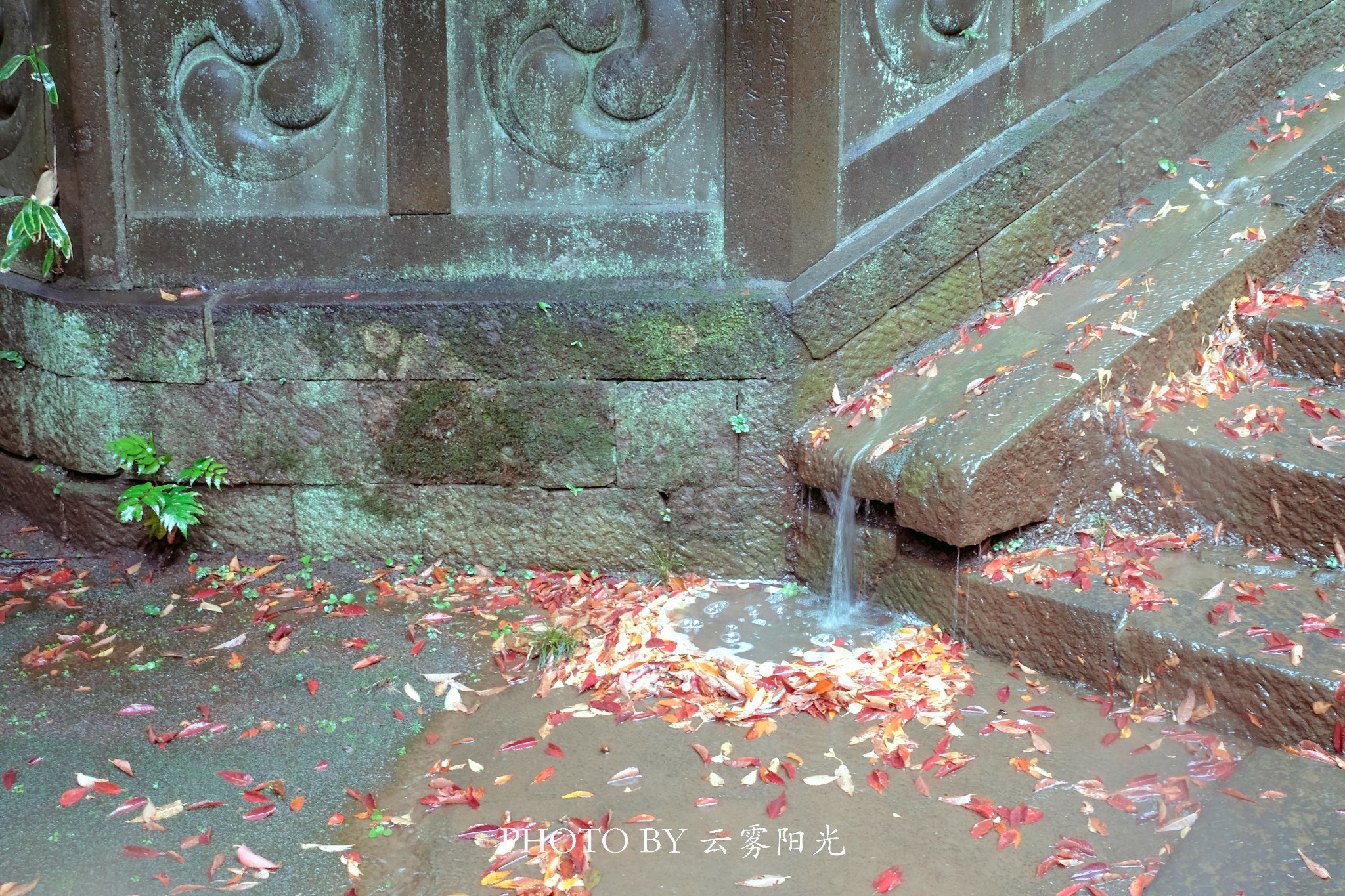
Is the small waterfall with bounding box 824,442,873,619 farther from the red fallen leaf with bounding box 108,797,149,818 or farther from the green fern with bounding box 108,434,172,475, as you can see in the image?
the green fern with bounding box 108,434,172,475

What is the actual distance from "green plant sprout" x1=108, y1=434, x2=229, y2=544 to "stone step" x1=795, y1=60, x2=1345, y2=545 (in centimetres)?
248

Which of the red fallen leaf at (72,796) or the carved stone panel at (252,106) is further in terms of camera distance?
the carved stone panel at (252,106)

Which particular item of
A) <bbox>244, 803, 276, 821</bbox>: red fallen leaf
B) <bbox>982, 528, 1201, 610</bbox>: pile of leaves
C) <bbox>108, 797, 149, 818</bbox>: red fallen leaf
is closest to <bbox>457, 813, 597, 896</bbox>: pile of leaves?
<bbox>244, 803, 276, 821</bbox>: red fallen leaf

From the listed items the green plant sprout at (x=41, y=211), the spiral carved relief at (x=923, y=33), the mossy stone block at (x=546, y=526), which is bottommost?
the mossy stone block at (x=546, y=526)

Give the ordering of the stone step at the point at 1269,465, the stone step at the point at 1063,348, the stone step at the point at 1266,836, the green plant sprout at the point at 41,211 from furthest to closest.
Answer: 1. the green plant sprout at the point at 41,211
2. the stone step at the point at 1063,348
3. the stone step at the point at 1269,465
4. the stone step at the point at 1266,836

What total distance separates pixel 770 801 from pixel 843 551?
1430 millimetres

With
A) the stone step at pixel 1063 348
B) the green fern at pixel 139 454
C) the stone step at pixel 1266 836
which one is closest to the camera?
the stone step at pixel 1266 836

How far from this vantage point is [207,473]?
4.55 meters

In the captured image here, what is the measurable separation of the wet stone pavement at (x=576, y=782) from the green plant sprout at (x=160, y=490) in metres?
0.52

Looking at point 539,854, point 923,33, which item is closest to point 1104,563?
Result: point 539,854

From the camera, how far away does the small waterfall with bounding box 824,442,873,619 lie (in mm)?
4164

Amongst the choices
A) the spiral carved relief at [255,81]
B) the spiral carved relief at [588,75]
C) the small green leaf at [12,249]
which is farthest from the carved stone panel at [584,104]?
the small green leaf at [12,249]

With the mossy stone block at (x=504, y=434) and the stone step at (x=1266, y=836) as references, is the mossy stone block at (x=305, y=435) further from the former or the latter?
the stone step at (x=1266, y=836)

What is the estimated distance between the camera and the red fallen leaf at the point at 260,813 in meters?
2.94
